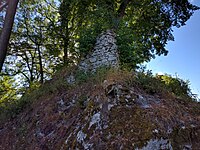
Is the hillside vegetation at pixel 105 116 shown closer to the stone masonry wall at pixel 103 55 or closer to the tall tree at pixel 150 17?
the stone masonry wall at pixel 103 55

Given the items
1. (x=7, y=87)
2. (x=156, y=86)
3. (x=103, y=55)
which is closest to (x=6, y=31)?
(x=103, y=55)

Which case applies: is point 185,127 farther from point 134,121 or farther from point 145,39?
point 145,39

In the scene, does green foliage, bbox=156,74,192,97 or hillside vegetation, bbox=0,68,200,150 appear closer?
Answer: hillside vegetation, bbox=0,68,200,150

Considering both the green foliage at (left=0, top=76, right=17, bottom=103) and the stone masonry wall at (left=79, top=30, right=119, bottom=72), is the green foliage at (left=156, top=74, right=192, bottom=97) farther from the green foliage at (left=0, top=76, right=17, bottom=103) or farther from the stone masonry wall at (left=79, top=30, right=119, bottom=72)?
the green foliage at (left=0, top=76, right=17, bottom=103)

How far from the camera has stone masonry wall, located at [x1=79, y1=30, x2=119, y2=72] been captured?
8.29 m

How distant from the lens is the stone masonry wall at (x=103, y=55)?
829cm

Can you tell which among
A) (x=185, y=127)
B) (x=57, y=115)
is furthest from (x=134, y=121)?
(x=57, y=115)

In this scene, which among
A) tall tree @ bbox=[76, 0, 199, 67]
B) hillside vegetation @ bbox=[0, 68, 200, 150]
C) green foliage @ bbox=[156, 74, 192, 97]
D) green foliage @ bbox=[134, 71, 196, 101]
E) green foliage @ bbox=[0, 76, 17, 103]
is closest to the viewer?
hillside vegetation @ bbox=[0, 68, 200, 150]

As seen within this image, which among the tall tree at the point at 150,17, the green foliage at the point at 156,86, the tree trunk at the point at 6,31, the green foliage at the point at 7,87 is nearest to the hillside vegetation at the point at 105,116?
the green foliage at the point at 156,86

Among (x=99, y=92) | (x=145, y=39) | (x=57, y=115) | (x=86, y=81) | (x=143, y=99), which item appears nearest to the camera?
(x=143, y=99)

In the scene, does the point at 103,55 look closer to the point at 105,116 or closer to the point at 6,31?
the point at 6,31

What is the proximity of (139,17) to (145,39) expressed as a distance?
1.23 meters

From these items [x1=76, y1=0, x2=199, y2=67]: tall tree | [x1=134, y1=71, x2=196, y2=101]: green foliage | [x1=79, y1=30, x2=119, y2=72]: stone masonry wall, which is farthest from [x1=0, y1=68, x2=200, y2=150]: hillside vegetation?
[x1=76, y1=0, x2=199, y2=67]: tall tree

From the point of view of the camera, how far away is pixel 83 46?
9508 millimetres
